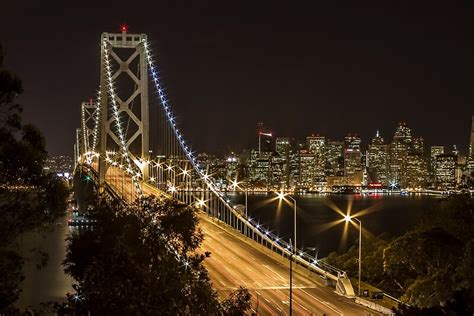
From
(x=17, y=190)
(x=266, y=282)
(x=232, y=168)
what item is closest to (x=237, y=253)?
(x=266, y=282)

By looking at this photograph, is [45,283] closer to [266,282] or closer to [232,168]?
[266,282]

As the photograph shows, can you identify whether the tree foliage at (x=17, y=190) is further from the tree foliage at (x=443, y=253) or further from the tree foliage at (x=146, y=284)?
the tree foliage at (x=443, y=253)

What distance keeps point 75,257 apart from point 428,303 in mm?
6570

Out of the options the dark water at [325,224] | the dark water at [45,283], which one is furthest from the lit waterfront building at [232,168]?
the dark water at [45,283]

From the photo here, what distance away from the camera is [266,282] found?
18.6 metres

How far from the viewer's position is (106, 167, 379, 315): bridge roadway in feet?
52.3

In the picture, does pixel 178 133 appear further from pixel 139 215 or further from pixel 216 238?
pixel 139 215

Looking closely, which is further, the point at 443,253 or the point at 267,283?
the point at 267,283

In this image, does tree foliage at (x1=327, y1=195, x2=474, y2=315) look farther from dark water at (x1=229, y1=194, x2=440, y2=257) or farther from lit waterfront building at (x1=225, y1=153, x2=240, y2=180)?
lit waterfront building at (x1=225, y1=153, x2=240, y2=180)

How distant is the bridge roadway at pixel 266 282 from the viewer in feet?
52.3

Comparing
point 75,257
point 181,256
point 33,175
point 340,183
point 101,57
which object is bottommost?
point 340,183

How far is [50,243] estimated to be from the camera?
3869 centimetres

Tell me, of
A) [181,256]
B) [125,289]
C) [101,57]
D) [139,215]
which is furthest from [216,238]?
[125,289]

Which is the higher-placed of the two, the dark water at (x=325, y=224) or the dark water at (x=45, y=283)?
the dark water at (x=45, y=283)
